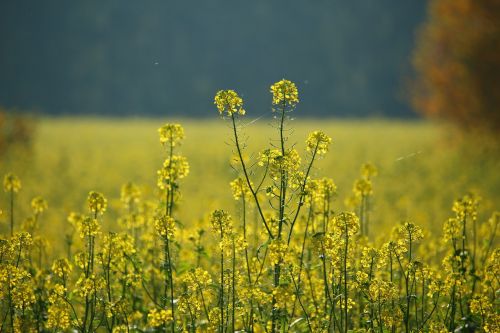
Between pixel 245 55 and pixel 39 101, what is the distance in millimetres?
28199

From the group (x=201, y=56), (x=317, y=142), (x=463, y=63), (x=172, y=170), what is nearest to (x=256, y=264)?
(x=172, y=170)

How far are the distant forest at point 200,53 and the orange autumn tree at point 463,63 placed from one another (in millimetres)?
57053

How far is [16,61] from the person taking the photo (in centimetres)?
8694

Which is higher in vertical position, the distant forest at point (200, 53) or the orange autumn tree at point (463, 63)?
the distant forest at point (200, 53)

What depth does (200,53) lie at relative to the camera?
86938 mm

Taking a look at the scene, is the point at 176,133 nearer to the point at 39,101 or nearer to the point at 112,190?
the point at 112,190

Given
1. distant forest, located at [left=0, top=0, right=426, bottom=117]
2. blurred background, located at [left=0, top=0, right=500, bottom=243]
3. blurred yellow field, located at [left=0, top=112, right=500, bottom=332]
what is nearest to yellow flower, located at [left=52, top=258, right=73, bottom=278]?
blurred yellow field, located at [left=0, top=112, right=500, bottom=332]

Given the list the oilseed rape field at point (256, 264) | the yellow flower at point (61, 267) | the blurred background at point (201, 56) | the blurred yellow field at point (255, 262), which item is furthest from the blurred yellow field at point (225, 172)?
the blurred background at point (201, 56)

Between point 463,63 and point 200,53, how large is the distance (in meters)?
71.0

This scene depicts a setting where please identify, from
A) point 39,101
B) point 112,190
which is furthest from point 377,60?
point 112,190

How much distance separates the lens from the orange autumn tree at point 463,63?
57.4 feet

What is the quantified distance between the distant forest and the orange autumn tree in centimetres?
5705

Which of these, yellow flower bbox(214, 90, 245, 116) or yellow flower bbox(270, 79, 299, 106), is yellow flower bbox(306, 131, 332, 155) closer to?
yellow flower bbox(270, 79, 299, 106)

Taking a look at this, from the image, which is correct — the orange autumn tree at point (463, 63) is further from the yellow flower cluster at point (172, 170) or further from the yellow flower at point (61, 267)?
the yellow flower at point (61, 267)
